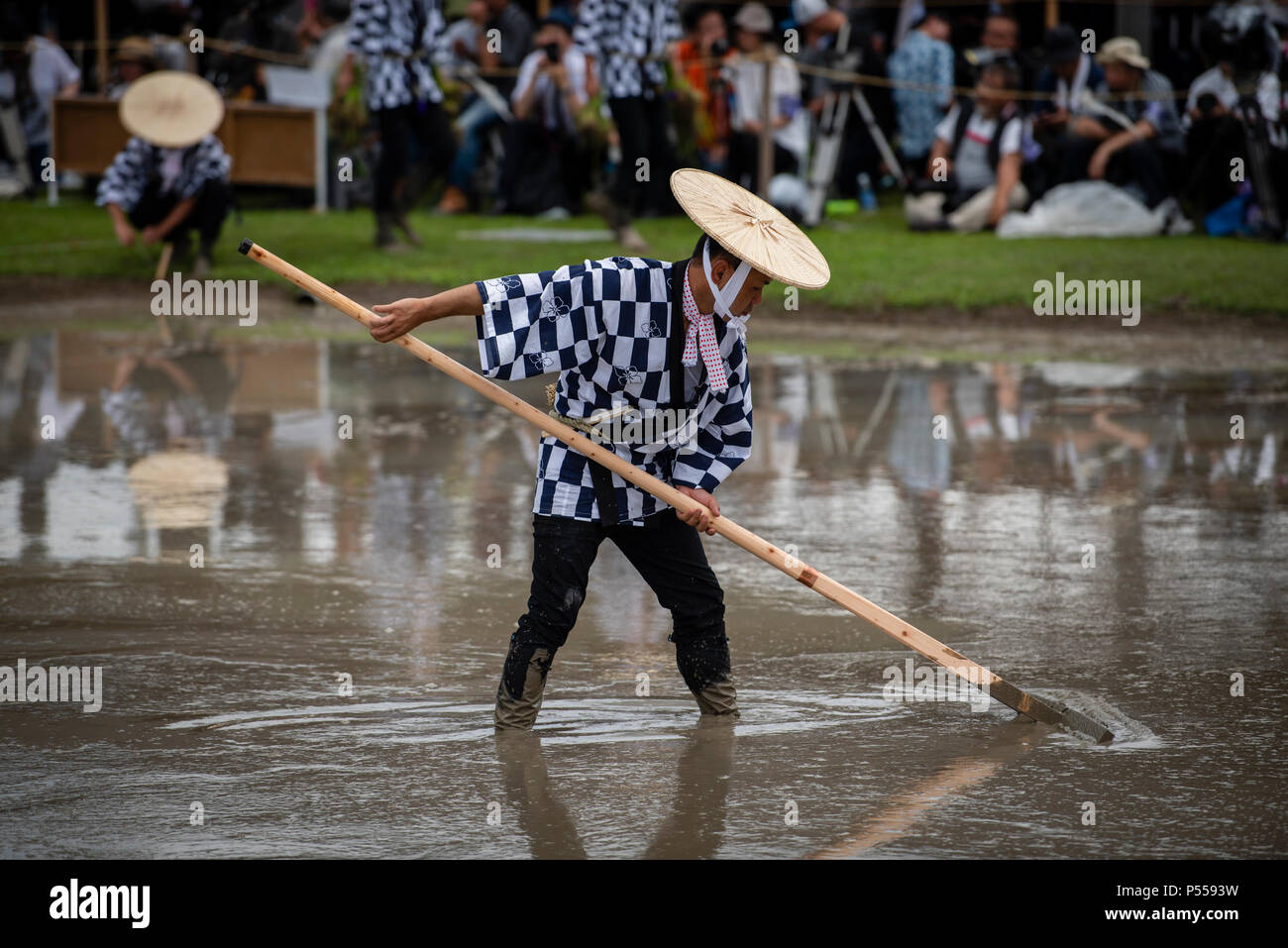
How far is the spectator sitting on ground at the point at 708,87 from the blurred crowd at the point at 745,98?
0.03m

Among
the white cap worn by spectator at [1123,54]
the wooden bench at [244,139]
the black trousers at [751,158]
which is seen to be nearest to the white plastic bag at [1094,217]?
the white cap worn by spectator at [1123,54]

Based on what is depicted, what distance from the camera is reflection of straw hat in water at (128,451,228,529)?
7062 mm

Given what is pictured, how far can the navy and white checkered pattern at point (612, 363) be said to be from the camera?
446cm

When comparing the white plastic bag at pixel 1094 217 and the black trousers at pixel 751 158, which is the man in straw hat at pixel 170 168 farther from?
the white plastic bag at pixel 1094 217

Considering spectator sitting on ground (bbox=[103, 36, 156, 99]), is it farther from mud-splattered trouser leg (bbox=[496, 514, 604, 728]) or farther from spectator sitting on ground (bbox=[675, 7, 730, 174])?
mud-splattered trouser leg (bbox=[496, 514, 604, 728])

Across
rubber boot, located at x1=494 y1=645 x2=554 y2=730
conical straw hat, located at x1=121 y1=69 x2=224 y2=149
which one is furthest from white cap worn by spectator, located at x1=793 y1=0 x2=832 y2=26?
rubber boot, located at x1=494 y1=645 x2=554 y2=730

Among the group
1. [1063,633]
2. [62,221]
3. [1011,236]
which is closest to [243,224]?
[62,221]

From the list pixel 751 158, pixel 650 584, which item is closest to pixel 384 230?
pixel 751 158

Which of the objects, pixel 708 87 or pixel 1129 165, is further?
pixel 708 87

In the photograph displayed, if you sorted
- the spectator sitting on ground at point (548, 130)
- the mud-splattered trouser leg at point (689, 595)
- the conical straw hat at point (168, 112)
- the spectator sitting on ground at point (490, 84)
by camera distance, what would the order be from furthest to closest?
the spectator sitting on ground at point (490, 84) < the spectator sitting on ground at point (548, 130) < the conical straw hat at point (168, 112) < the mud-splattered trouser leg at point (689, 595)

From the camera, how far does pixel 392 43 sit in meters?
13.1

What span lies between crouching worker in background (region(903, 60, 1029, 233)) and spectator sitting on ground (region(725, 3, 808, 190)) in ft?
3.98

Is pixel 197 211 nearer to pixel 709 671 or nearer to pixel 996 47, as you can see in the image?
pixel 996 47

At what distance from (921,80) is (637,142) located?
11.3 feet
